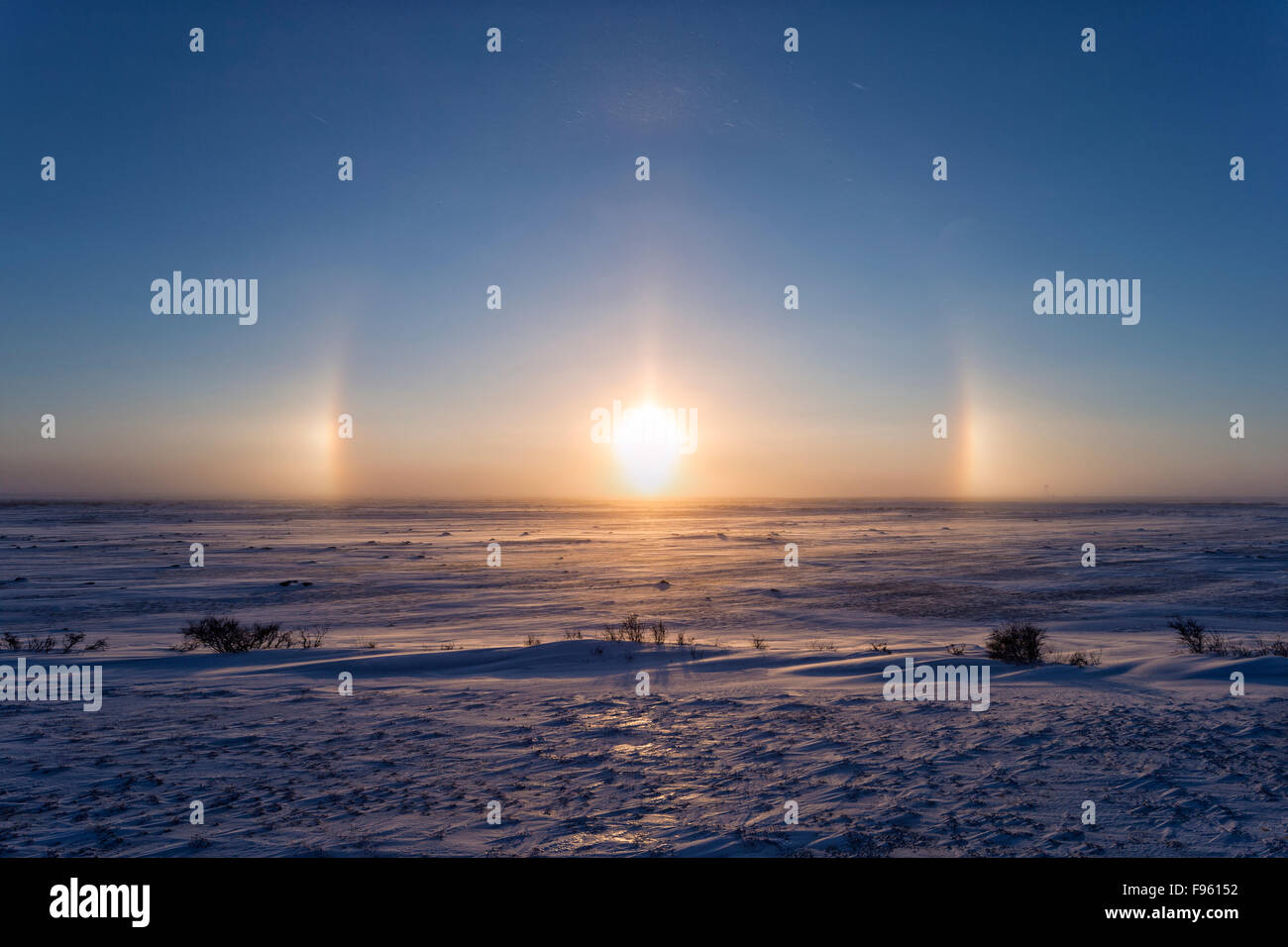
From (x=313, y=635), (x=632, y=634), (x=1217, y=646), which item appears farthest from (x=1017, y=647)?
(x=313, y=635)

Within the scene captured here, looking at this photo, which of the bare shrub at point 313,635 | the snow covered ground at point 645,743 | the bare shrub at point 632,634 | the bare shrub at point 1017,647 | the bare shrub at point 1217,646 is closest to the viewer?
the snow covered ground at point 645,743

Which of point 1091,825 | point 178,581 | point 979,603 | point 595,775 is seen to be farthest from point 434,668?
point 178,581

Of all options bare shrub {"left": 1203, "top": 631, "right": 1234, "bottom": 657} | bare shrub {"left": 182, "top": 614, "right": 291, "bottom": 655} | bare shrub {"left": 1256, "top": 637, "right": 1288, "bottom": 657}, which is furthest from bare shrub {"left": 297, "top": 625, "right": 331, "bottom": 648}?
bare shrub {"left": 1256, "top": 637, "right": 1288, "bottom": 657}

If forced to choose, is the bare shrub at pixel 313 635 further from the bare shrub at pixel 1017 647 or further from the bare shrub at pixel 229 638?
the bare shrub at pixel 1017 647

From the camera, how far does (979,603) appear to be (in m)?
21.1

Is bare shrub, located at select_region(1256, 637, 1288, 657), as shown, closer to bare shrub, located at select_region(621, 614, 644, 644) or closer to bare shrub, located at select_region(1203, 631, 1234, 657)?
bare shrub, located at select_region(1203, 631, 1234, 657)

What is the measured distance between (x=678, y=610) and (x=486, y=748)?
13.3 meters

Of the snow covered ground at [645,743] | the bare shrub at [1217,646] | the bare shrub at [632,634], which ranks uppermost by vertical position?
the snow covered ground at [645,743]

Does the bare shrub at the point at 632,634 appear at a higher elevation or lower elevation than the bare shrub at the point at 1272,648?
higher

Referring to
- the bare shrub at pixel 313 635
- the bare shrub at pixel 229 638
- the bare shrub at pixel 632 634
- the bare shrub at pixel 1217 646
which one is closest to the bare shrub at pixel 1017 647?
the bare shrub at pixel 1217 646

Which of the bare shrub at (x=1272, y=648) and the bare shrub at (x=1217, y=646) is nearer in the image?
the bare shrub at (x=1272, y=648)

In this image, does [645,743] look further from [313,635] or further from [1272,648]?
[1272,648]
